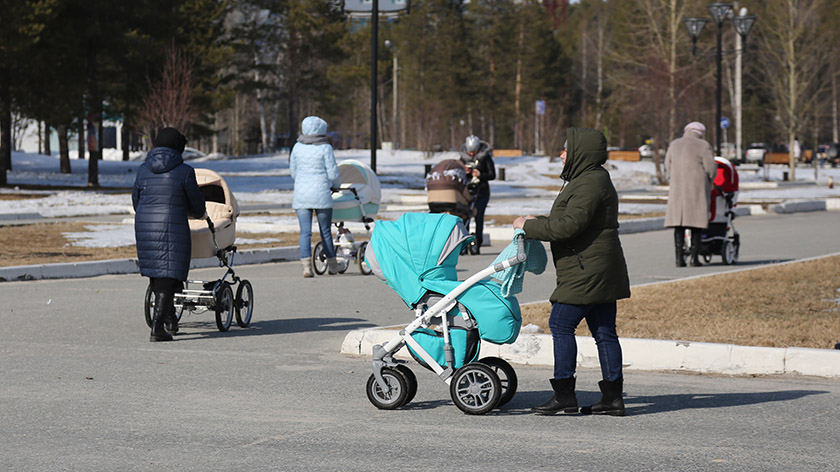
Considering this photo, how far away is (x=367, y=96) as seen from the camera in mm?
100000

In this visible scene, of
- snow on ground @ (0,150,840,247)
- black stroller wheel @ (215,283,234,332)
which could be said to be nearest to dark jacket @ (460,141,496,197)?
snow on ground @ (0,150,840,247)

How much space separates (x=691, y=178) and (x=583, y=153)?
32.7 ft

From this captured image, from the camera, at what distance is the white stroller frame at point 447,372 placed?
7117 millimetres

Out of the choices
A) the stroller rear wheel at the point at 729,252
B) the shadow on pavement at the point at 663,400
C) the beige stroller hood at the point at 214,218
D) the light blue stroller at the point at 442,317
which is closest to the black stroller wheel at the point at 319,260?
the beige stroller hood at the point at 214,218

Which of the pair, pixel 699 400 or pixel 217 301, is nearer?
pixel 699 400

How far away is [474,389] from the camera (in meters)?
7.16

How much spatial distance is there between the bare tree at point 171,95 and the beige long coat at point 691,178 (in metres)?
40.2

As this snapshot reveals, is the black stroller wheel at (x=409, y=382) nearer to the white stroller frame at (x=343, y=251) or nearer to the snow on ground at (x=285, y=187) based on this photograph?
the white stroller frame at (x=343, y=251)

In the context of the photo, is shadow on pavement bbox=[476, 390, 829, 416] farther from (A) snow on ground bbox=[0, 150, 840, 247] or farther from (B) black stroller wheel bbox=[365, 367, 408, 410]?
(A) snow on ground bbox=[0, 150, 840, 247]

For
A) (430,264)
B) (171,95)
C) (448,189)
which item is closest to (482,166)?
(448,189)

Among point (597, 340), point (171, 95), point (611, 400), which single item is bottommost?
point (611, 400)

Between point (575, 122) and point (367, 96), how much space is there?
25056 mm

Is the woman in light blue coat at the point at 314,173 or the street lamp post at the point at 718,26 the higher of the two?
the street lamp post at the point at 718,26

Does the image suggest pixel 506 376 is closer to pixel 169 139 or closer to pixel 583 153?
pixel 583 153
